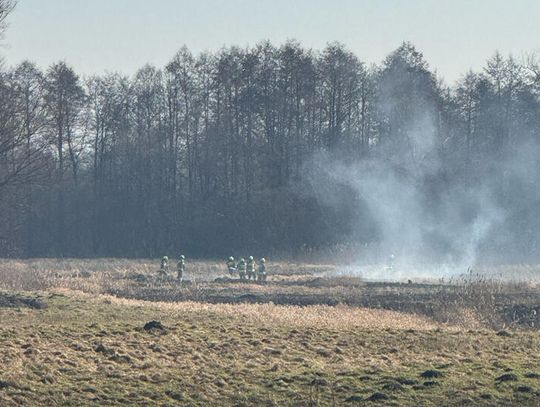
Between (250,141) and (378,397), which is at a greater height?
(250,141)

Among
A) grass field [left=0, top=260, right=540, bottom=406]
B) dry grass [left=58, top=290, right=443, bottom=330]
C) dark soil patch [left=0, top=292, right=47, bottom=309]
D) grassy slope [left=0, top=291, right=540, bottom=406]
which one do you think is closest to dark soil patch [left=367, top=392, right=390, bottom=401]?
grass field [left=0, top=260, right=540, bottom=406]

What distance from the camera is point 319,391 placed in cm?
2002

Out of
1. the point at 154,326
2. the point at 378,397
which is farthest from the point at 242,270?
the point at 378,397

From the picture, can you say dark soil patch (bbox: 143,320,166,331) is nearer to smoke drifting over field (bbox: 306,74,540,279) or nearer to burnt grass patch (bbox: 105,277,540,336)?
burnt grass patch (bbox: 105,277,540,336)

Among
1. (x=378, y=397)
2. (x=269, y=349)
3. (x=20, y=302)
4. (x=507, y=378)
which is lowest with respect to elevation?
(x=378, y=397)

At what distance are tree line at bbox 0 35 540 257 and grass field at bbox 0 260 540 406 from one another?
136 feet

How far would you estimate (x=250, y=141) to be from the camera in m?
86.5

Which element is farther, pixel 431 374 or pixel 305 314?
pixel 305 314

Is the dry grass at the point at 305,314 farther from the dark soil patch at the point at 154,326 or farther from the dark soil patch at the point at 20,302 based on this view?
the dark soil patch at the point at 154,326

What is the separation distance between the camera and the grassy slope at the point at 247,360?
19531mm

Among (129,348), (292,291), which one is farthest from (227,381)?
(292,291)

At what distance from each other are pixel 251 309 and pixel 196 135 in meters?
54.9

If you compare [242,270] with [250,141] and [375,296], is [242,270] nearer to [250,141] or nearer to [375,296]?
[375,296]

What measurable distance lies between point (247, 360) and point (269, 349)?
131 centimetres
